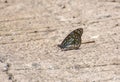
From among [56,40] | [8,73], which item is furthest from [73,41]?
[8,73]

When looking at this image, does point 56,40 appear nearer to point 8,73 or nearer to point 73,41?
point 73,41

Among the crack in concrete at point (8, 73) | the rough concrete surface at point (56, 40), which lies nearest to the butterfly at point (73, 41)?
the rough concrete surface at point (56, 40)

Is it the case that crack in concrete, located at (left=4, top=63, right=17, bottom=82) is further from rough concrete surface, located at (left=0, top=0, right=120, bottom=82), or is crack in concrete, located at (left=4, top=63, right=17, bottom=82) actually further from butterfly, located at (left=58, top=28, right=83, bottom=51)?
butterfly, located at (left=58, top=28, right=83, bottom=51)

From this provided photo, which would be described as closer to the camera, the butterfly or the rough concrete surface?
the rough concrete surface

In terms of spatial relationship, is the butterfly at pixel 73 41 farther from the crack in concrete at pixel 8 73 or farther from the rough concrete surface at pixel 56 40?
the crack in concrete at pixel 8 73

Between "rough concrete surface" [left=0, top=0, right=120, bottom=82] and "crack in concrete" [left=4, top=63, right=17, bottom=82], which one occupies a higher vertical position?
"crack in concrete" [left=4, top=63, right=17, bottom=82]

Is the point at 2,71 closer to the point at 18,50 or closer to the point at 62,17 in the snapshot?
the point at 18,50

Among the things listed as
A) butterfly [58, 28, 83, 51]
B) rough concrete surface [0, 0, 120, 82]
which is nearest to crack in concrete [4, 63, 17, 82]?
rough concrete surface [0, 0, 120, 82]
